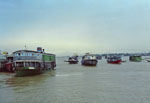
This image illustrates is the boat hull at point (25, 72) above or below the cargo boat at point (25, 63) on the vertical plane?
below

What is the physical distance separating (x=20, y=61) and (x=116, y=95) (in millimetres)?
17093

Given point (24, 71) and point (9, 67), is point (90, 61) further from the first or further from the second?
point (24, 71)

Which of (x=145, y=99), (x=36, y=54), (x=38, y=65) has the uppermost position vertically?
(x=36, y=54)

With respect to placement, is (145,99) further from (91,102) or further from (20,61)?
(20,61)

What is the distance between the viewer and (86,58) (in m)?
58.2

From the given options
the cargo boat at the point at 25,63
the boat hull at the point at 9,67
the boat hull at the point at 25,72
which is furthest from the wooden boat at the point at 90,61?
the boat hull at the point at 25,72

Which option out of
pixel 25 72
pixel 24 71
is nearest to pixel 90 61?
pixel 25 72

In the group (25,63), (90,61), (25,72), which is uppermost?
(25,63)

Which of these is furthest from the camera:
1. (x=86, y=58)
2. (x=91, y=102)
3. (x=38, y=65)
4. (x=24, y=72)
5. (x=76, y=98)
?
(x=86, y=58)

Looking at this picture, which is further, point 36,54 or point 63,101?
point 36,54

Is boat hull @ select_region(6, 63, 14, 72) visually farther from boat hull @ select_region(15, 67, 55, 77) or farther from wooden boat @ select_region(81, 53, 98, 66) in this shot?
wooden boat @ select_region(81, 53, 98, 66)

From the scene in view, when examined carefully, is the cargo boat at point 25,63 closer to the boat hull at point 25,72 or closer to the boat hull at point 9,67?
the boat hull at point 25,72

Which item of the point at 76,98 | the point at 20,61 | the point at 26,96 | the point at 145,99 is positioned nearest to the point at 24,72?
the point at 20,61

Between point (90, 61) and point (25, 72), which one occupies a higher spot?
point (90, 61)
